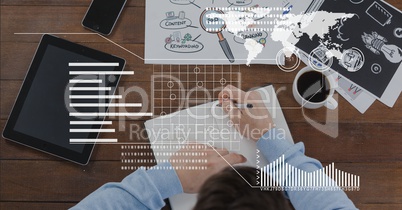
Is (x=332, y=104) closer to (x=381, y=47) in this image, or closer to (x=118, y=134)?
(x=381, y=47)

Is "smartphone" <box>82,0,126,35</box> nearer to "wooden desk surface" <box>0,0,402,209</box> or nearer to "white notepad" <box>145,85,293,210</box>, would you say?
"wooden desk surface" <box>0,0,402,209</box>

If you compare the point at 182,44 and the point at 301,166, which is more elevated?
the point at 182,44

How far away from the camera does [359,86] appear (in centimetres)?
83

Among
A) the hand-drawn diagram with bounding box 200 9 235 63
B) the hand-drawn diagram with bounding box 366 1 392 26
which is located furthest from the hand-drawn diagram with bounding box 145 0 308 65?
the hand-drawn diagram with bounding box 366 1 392 26

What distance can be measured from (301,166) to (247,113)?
141 mm

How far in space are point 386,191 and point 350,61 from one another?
255mm

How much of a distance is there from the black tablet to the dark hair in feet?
0.82

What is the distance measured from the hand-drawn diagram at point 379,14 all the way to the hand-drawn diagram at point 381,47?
3 cm

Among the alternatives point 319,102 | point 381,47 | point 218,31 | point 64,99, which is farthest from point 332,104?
point 64,99

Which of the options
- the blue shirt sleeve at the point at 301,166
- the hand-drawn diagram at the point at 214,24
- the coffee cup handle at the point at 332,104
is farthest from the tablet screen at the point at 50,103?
the coffee cup handle at the point at 332,104

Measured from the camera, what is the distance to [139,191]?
0.78 meters

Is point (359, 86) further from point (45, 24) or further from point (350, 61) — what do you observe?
point (45, 24)

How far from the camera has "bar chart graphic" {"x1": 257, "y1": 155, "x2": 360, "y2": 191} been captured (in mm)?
792

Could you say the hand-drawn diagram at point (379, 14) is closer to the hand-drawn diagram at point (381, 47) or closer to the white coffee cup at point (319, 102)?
the hand-drawn diagram at point (381, 47)
